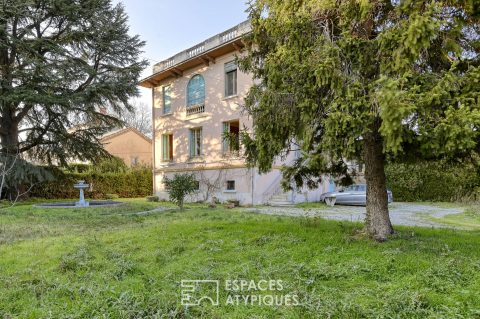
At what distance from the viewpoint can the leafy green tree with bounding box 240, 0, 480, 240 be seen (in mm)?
3932

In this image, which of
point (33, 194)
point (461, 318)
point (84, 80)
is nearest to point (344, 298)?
point (461, 318)

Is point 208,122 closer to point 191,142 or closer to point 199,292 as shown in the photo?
point 191,142

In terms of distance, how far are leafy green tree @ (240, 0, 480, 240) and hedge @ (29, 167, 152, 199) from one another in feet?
58.6

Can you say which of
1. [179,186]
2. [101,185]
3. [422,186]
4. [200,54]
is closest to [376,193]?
[179,186]

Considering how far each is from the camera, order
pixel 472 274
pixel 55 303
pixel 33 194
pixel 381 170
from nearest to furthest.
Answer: pixel 55 303, pixel 472 274, pixel 381 170, pixel 33 194

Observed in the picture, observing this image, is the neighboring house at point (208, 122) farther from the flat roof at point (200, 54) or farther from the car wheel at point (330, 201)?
the car wheel at point (330, 201)

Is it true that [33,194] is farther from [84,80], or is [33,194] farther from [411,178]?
[411,178]

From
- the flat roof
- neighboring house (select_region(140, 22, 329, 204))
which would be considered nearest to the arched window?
neighboring house (select_region(140, 22, 329, 204))

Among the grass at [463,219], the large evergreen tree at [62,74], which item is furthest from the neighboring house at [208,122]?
the grass at [463,219]

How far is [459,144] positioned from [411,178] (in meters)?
16.8

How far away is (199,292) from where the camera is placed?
3852mm

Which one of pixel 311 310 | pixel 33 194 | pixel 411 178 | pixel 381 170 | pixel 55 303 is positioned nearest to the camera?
pixel 311 310

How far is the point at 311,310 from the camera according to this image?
3334mm

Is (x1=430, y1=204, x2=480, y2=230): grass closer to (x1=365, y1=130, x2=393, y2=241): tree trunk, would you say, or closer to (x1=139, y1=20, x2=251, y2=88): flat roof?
(x1=365, y1=130, x2=393, y2=241): tree trunk
